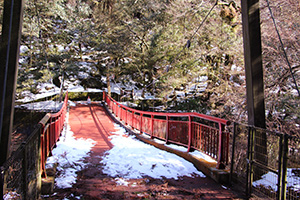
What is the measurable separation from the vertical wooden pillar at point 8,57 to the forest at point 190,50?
17.1 feet

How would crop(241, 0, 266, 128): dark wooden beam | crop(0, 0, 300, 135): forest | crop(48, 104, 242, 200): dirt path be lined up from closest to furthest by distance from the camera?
crop(48, 104, 242, 200): dirt path < crop(241, 0, 266, 128): dark wooden beam < crop(0, 0, 300, 135): forest

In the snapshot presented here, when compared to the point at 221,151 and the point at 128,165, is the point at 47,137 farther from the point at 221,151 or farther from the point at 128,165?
the point at 221,151

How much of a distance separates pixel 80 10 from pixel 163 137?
21.3 meters

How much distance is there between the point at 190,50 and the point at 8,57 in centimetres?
1378

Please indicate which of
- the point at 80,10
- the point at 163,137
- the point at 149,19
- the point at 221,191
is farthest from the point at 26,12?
the point at 221,191

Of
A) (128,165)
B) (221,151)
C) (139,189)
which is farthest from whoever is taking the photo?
(128,165)

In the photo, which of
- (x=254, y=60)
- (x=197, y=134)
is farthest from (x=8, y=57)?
(x=254, y=60)

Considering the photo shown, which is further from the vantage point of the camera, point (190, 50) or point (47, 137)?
point (190, 50)

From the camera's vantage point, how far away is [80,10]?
79.2 feet

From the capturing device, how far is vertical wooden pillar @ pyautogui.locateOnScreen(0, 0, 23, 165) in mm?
4266

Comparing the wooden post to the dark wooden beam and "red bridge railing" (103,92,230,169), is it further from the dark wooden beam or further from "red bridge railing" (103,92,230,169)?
"red bridge railing" (103,92,230,169)

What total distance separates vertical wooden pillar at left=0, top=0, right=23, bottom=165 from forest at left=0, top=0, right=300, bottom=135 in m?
5.21

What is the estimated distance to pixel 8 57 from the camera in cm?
431

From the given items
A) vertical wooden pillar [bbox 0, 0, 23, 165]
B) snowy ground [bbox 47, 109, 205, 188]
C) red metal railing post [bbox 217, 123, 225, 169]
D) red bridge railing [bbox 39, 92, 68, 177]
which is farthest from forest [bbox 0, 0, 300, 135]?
vertical wooden pillar [bbox 0, 0, 23, 165]
